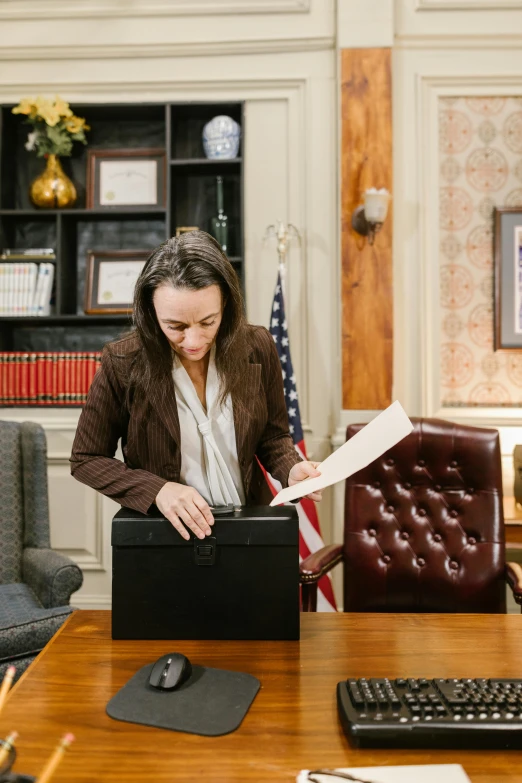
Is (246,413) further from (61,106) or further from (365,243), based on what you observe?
(61,106)

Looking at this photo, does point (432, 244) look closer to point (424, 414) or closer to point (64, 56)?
point (424, 414)

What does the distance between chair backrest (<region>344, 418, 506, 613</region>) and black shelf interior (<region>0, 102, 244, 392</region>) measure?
1616 millimetres

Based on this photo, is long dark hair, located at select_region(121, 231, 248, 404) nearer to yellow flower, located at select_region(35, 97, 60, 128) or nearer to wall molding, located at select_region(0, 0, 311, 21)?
yellow flower, located at select_region(35, 97, 60, 128)

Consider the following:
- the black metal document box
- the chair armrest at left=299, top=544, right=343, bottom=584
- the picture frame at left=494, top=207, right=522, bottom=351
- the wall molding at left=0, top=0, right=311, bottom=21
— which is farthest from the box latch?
the wall molding at left=0, top=0, right=311, bottom=21

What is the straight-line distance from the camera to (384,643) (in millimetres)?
1168

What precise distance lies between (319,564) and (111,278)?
201 centimetres

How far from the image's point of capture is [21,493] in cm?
244

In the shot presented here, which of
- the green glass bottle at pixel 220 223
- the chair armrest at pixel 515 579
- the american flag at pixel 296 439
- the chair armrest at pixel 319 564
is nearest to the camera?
the chair armrest at pixel 515 579

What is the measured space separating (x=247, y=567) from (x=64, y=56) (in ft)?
9.86

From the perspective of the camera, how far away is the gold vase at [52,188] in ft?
10.4

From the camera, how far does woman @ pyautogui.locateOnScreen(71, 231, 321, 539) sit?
1318 millimetres

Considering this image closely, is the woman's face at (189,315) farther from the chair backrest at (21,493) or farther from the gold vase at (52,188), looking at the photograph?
the gold vase at (52,188)

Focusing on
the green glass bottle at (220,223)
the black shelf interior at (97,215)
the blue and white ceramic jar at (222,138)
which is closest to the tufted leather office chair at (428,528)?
the green glass bottle at (220,223)

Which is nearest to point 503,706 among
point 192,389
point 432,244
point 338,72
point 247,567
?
point 247,567
